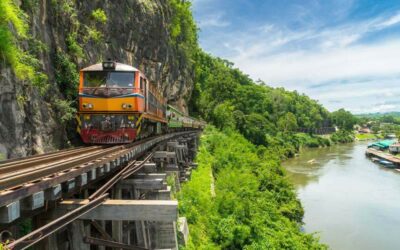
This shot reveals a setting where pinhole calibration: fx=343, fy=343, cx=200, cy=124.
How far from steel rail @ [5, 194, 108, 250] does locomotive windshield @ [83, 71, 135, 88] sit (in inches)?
297

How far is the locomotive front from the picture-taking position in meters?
11.5

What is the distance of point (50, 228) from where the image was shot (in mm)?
3637

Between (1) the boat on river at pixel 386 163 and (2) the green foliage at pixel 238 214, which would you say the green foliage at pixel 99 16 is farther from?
(1) the boat on river at pixel 386 163

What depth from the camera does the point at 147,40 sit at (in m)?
24.9

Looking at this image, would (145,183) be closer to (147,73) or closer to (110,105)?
(110,105)

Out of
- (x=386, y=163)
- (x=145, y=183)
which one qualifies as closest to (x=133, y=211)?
(x=145, y=183)

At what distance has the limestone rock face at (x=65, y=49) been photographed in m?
8.55

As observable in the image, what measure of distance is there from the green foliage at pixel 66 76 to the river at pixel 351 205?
17672 mm

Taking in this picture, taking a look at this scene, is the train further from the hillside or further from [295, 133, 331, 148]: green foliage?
[295, 133, 331, 148]: green foliage

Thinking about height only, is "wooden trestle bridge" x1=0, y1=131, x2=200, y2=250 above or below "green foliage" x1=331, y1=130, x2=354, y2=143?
above

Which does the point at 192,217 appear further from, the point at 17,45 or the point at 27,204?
the point at 27,204

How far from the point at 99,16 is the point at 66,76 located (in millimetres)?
5409

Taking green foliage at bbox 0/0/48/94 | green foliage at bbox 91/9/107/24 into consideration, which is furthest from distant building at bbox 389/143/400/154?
Result: green foliage at bbox 0/0/48/94

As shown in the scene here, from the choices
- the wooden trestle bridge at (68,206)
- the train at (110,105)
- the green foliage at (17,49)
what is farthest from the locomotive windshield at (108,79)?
the wooden trestle bridge at (68,206)
